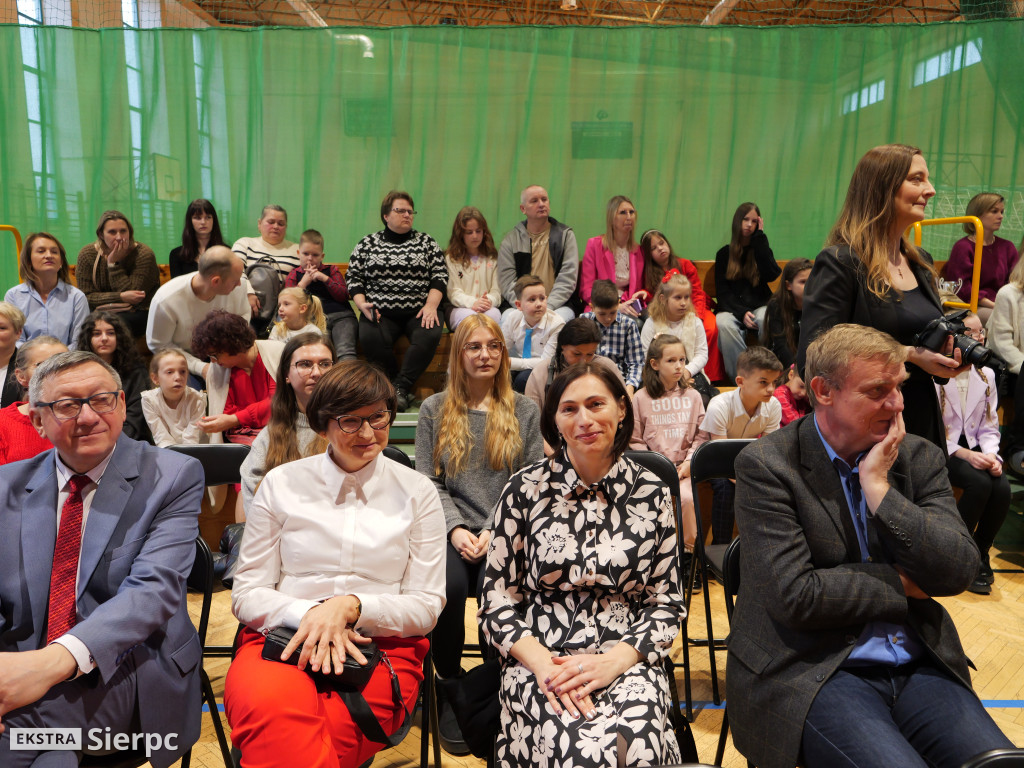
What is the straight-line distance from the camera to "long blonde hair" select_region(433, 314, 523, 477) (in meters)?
2.56

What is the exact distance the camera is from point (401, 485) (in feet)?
6.27

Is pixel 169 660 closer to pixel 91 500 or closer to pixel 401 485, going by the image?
pixel 91 500

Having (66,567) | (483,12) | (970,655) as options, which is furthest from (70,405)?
(483,12)

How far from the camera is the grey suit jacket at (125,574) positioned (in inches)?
62.8

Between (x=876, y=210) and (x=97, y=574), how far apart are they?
2.10 m

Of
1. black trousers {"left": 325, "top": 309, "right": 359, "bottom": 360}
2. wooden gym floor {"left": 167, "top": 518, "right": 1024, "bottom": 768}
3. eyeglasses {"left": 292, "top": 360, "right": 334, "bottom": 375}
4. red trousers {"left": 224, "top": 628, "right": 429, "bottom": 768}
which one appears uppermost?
eyeglasses {"left": 292, "top": 360, "right": 334, "bottom": 375}

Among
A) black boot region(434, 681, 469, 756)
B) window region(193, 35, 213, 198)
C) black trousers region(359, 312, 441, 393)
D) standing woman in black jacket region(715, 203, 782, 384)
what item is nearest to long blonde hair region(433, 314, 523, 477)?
black boot region(434, 681, 469, 756)

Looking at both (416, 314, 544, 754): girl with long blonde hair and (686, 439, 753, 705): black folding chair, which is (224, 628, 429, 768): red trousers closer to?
(416, 314, 544, 754): girl with long blonde hair

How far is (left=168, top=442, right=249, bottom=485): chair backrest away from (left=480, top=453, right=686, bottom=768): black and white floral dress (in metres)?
1.22

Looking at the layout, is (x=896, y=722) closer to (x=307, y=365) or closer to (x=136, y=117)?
(x=307, y=365)

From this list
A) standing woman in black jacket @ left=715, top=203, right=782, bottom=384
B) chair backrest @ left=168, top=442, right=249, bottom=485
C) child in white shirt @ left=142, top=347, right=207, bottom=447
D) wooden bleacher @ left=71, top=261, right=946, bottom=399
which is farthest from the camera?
standing woman in black jacket @ left=715, top=203, right=782, bottom=384

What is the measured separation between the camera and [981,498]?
11.8ft

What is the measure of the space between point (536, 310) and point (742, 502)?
132 inches

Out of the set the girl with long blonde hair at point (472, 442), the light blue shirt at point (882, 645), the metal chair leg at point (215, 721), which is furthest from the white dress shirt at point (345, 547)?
the light blue shirt at point (882, 645)
